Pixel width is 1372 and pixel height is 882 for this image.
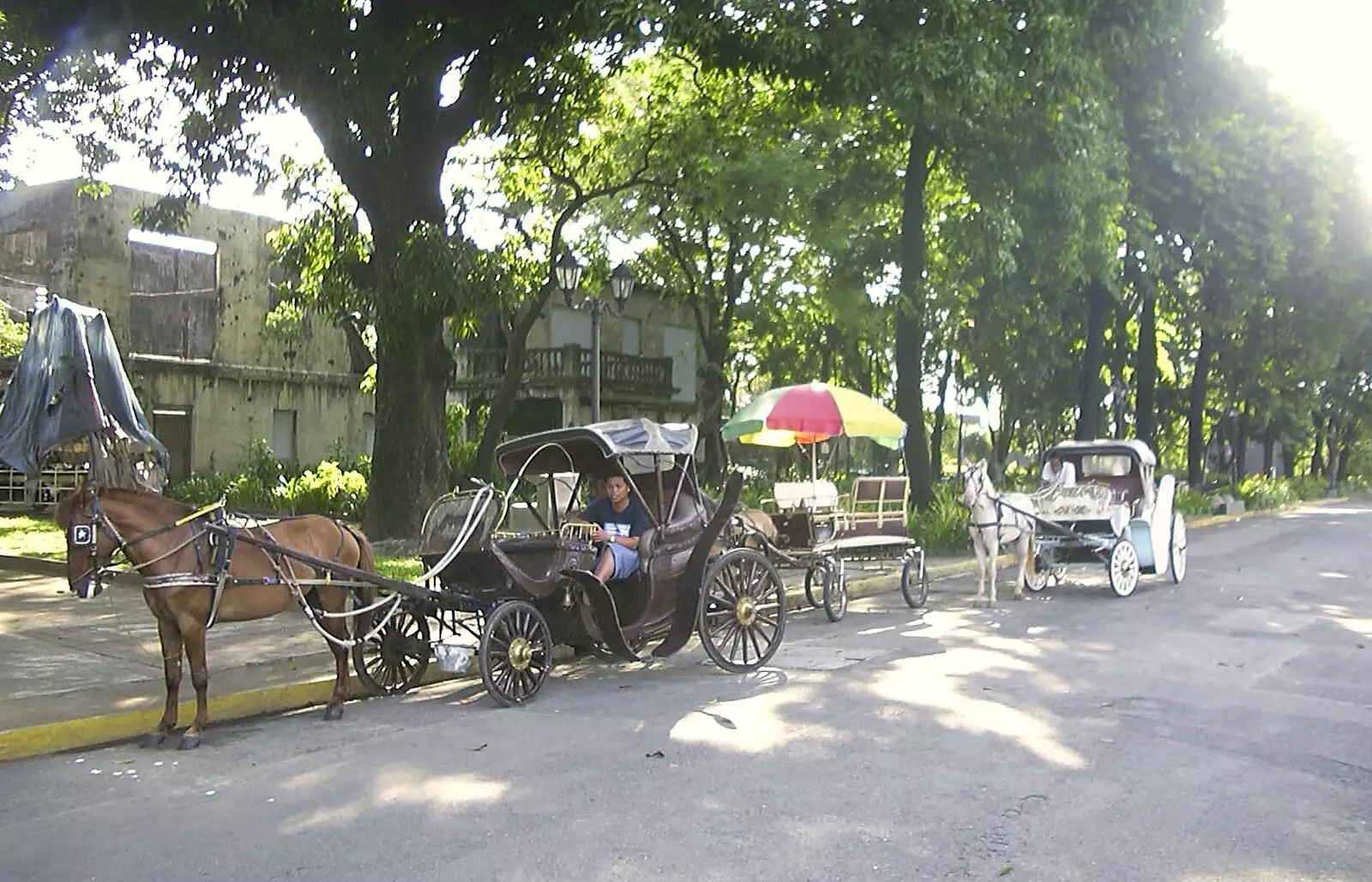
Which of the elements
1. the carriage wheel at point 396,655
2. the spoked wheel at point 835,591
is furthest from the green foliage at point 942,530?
the carriage wheel at point 396,655

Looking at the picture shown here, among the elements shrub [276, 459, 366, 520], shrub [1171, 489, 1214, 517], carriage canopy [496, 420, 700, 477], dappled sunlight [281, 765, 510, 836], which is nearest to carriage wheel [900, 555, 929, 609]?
carriage canopy [496, 420, 700, 477]

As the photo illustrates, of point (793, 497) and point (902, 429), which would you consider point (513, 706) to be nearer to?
point (793, 497)

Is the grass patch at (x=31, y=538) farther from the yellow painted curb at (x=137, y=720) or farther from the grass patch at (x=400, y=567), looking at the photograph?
the yellow painted curb at (x=137, y=720)

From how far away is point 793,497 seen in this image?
555 inches

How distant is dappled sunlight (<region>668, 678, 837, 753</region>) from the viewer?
7.36 metres

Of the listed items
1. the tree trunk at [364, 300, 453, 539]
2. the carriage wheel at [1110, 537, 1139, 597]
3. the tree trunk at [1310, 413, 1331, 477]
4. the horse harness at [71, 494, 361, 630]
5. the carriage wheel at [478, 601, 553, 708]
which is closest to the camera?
the horse harness at [71, 494, 361, 630]

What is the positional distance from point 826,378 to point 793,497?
26718mm

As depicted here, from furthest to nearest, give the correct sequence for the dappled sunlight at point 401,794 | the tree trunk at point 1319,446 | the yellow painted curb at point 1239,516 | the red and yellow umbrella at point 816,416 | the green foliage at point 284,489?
1. the tree trunk at point 1319,446
2. the yellow painted curb at point 1239,516
3. the green foliage at point 284,489
4. the red and yellow umbrella at point 816,416
5. the dappled sunlight at point 401,794

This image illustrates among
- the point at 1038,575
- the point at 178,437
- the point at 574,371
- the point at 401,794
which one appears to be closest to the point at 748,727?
the point at 401,794

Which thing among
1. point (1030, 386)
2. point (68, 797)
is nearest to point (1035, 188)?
point (68, 797)

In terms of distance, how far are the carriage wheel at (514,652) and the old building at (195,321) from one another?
2403 centimetres

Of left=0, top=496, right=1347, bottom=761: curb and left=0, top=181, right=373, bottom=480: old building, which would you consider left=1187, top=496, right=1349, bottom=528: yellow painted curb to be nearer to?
left=0, top=181, right=373, bottom=480: old building

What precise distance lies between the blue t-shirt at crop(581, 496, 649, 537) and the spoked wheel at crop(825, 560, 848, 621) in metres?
3.95

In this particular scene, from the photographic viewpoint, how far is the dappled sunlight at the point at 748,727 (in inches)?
290
